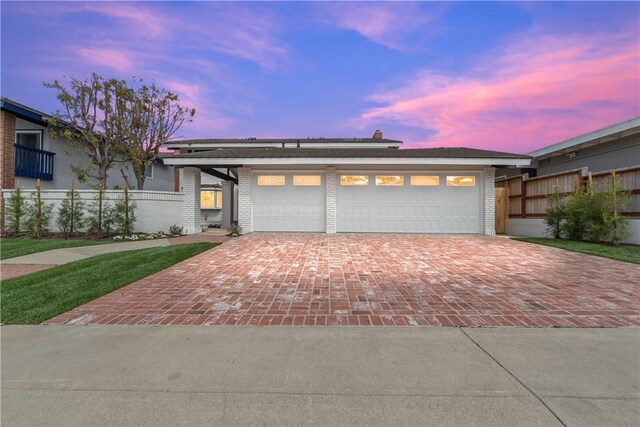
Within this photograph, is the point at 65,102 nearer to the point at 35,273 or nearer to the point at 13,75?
the point at 13,75

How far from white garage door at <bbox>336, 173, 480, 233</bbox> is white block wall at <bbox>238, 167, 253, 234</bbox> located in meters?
3.86

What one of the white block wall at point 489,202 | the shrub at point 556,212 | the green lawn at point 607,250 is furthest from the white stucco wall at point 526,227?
the green lawn at point 607,250

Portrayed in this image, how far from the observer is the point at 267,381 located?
2.34 metres

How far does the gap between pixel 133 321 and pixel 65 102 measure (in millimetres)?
14782

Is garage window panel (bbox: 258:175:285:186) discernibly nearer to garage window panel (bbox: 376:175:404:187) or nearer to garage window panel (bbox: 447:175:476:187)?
garage window panel (bbox: 376:175:404:187)

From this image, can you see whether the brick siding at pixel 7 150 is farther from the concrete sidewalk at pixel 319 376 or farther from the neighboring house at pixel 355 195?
the concrete sidewalk at pixel 319 376

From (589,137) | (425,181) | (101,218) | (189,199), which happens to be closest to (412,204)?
(425,181)

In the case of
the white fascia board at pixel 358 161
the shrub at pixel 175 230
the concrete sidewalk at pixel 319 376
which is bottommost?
the concrete sidewalk at pixel 319 376

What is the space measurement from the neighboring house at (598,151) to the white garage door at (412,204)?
5.56 meters

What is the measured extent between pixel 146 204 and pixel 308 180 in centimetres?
690

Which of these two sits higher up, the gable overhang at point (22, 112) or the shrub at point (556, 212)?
the gable overhang at point (22, 112)

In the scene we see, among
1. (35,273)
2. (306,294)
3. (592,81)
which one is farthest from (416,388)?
(592,81)

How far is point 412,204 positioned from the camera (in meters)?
12.7

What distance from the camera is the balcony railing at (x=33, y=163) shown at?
12523 millimetres
